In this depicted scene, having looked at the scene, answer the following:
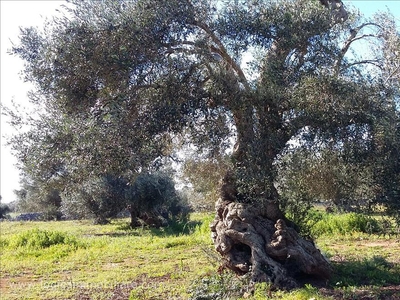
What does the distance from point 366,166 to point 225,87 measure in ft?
8.91

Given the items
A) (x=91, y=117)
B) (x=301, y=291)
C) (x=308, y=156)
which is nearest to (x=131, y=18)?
(x=91, y=117)

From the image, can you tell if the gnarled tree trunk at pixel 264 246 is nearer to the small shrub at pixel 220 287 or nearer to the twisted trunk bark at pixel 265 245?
the twisted trunk bark at pixel 265 245

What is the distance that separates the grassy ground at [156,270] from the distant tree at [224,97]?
2.08 feet

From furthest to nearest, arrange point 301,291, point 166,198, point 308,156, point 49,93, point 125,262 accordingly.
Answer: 1. point 166,198
2. point 125,262
3. point 49,93
4. point 308,156
5. point 301,291

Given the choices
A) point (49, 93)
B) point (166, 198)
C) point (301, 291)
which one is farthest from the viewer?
point (166, 198)

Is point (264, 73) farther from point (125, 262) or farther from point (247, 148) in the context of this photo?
point (125, 262)

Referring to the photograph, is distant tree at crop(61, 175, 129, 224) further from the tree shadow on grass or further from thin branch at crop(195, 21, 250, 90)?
thin branch at crop(195, 21, 250, 90)

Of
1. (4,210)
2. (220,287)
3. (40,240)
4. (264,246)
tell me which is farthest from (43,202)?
(264,246)

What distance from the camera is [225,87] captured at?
7.93 meters

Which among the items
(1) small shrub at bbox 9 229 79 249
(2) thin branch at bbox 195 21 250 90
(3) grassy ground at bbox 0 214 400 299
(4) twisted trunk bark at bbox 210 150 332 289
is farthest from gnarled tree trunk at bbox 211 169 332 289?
(1) small shrub at bbox 9 229 79 249

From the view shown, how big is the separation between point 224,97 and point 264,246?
2735 millimetres

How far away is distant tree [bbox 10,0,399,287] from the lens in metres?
7.25

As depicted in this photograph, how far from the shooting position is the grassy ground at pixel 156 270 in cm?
772

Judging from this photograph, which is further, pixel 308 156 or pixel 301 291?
pixel 308 156
